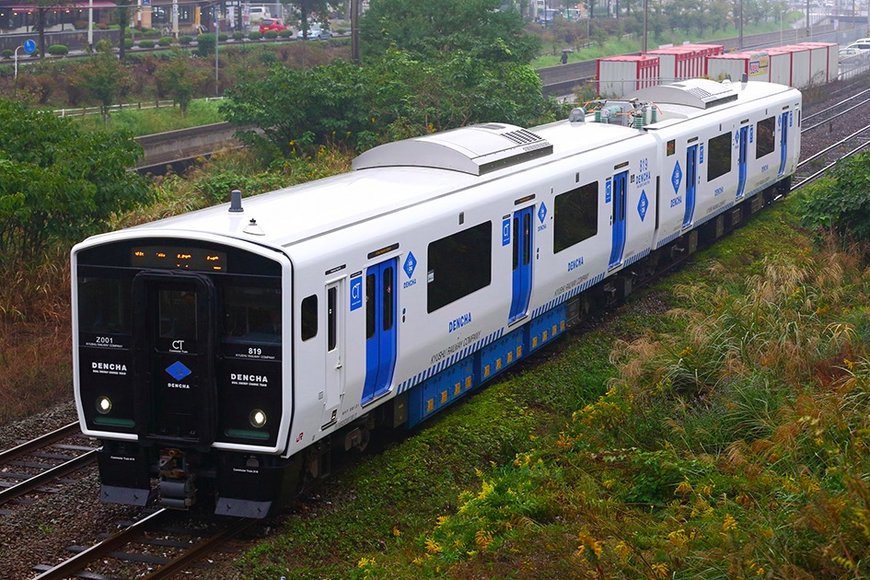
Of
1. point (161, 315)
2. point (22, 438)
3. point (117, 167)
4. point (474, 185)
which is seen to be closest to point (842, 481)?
point (161, 315)

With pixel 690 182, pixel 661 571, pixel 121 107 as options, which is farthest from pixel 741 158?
pixel 121 107

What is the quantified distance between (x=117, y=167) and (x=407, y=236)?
7.15 meters

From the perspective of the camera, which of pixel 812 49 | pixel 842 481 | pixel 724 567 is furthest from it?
pixel 812 49

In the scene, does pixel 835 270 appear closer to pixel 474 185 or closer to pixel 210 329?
pixel 474 185

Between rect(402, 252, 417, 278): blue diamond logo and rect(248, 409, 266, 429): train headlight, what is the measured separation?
7.55ft

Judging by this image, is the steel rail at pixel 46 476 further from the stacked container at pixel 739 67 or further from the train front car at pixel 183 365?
the stacked container at pixel 739 67

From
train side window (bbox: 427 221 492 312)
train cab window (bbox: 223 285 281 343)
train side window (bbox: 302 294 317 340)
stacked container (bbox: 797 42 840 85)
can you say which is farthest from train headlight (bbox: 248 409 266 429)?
stacked container (bbox: 797 42 840 85)

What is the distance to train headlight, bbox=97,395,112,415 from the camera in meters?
10.3

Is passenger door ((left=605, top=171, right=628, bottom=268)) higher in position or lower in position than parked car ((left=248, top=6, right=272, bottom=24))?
lower

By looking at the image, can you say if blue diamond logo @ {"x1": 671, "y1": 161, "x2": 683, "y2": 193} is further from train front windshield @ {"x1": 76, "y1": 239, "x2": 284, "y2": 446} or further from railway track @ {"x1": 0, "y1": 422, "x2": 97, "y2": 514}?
train front windshield @ {"x1": 76, "y1": 239, "x2": 284, "y2": 446}

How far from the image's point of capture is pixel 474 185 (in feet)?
43.7

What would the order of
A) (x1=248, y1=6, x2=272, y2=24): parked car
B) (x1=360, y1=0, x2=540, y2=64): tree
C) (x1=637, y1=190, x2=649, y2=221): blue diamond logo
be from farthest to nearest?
(x1=248, y1=6, x2=272, y2=24): parked car < (x1=360, y1=0, x2=540, y2=64): tree < (x1=637, y1=190, x2=649, y2=221): blue diamond logo

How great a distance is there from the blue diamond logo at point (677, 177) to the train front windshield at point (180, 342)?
10.4 metres

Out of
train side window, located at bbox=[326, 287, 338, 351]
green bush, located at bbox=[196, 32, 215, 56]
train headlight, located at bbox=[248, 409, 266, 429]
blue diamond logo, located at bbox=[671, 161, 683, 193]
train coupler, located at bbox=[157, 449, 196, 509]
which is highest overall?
green bush, located at bbox=[196, 32, 215, 56]
